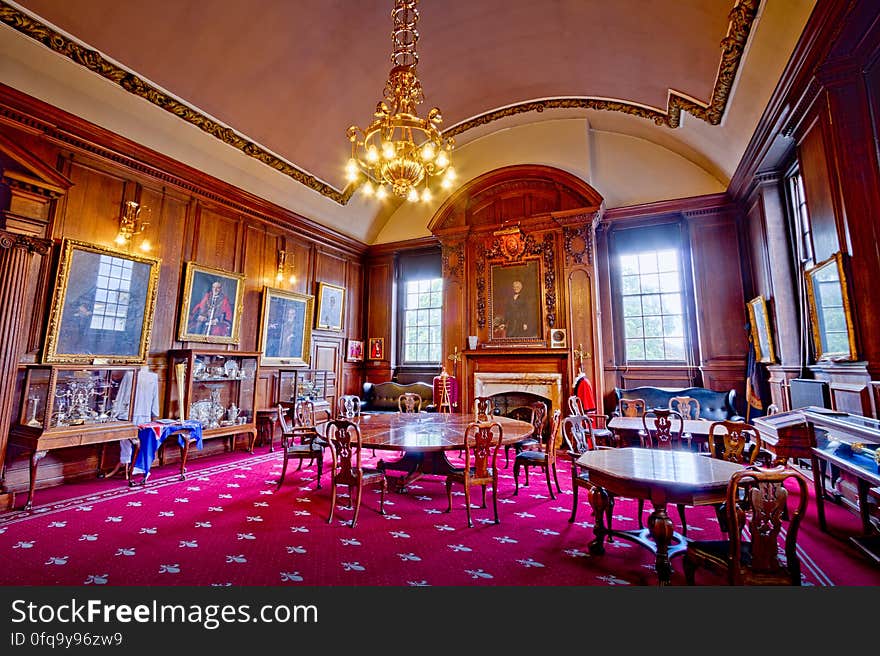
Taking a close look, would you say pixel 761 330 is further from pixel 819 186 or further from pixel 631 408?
pixel 819 186

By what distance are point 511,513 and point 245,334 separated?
5.25 m

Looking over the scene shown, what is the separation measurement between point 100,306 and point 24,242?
3.61ft

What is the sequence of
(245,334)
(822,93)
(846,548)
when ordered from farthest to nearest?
(245,334)
(822,93)
(846,548)

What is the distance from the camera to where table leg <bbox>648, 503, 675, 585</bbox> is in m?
2.26

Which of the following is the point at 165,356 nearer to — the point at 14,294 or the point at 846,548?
the point at 14,294

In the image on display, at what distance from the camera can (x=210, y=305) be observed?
243 inches

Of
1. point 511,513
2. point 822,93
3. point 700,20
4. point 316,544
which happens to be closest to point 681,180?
point 700,20

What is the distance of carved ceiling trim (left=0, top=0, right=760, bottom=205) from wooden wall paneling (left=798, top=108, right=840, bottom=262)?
1215mm

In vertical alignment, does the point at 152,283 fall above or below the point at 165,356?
above

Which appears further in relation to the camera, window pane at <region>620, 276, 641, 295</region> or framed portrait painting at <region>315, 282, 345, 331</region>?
framed portrait painting at <region>315, 282, 345, 331</region>

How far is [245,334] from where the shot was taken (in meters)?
6.81

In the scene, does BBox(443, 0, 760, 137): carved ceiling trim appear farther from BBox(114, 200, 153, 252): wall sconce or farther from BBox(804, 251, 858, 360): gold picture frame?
BBox(114, 200, 153, 252): wall sconce

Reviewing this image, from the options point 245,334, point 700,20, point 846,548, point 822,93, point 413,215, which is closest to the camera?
point 846,548

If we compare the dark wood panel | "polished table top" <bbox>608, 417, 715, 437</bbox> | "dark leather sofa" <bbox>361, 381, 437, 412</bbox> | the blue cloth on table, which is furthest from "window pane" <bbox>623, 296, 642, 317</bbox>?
the blue cloth on table
